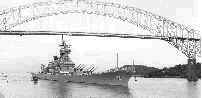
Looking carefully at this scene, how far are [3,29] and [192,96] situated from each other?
23.3 m

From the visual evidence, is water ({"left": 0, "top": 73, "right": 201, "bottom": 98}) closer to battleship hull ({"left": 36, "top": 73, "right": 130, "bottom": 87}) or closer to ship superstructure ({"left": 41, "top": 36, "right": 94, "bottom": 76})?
battleship hull ({"left": 36, "top": 73, "right": 130, "bottom": 87})

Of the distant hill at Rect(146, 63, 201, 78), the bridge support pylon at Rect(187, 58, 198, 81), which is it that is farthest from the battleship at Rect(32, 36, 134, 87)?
the distant hill at Rect(146, 63, 201, 78)

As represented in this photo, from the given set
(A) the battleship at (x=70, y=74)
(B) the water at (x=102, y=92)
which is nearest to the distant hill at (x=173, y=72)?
(A) the battleship at (x=70, y=74)

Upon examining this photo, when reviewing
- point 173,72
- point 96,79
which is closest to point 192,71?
point 96,79

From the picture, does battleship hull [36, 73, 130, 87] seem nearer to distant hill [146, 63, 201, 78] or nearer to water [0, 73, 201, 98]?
water [0, 73, 201, 98]

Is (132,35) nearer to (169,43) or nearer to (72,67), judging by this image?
(169,43)

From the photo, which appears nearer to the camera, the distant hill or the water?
the water

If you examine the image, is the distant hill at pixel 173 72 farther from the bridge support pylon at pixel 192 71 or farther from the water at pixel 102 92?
the water at pixel 102 92

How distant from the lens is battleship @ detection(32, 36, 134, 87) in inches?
2336

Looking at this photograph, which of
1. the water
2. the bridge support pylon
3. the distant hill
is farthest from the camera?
the distant hill

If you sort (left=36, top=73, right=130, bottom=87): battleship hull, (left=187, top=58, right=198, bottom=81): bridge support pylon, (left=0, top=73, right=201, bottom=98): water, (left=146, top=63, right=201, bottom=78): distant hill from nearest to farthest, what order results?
(left=0, top=73, right=201, bottom=98): water < (left=36, top=73, right=130, bottom=87): battleship hull < (left=187, top=58, right=198, bottom=81): bridge support pylon < (left=146, top=63, right=201, bottom=78): distant hill

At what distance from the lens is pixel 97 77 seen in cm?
6475

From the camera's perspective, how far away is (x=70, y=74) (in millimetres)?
74000

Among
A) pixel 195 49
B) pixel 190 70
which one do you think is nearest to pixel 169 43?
pixel 195 49
